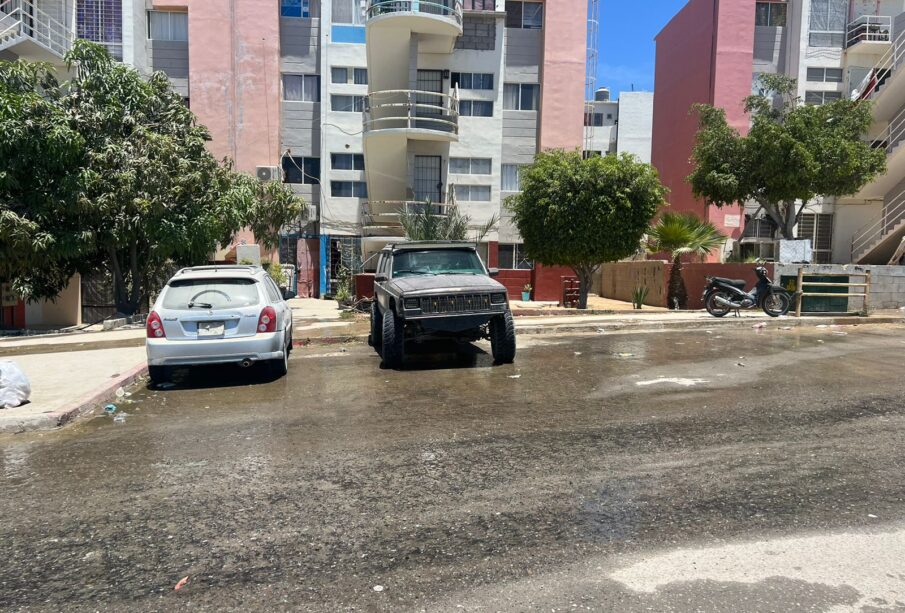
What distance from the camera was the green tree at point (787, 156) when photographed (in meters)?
23.8

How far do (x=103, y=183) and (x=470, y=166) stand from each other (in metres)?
19.5

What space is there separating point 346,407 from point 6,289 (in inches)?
642

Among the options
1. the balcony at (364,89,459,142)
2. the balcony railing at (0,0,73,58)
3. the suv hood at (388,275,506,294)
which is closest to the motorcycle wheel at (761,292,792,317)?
the suv hood at (388,275,506,294)

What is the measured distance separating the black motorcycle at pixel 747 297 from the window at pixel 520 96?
18869 millimetres

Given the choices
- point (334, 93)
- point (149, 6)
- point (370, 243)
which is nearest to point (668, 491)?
point (370, 243)

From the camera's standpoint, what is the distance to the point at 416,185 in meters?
32.3

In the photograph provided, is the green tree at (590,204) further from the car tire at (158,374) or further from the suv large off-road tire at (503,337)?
the car tire at (158,374)

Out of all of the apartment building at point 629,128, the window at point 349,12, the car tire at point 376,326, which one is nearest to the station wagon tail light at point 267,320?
the car tire at point 376,326

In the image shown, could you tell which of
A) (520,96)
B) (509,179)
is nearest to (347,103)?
Result: (520,96)

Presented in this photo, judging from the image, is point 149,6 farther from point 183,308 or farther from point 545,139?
point 183,308

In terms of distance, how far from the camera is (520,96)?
1323 inches

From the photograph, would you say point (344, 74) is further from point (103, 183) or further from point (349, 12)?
point (103, 183)

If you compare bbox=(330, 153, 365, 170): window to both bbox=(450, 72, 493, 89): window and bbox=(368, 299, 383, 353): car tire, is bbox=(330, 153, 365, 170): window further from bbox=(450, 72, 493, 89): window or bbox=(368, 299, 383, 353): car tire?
bbox=(368, 299, 383, 353): car tire

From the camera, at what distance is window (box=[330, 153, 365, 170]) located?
32.9m
